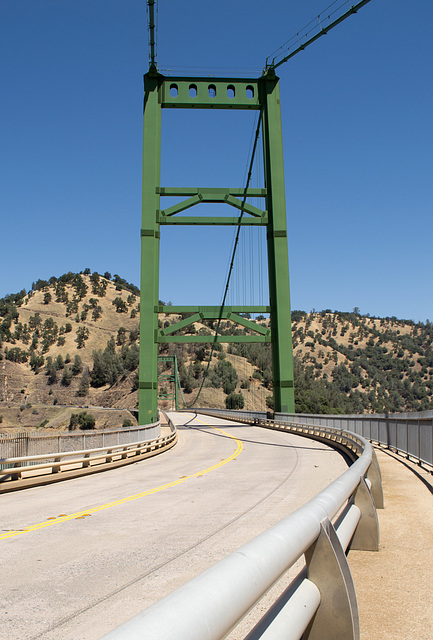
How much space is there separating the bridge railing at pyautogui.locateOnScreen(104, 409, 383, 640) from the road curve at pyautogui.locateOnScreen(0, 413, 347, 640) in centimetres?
187

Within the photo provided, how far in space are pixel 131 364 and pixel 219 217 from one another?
10126cm

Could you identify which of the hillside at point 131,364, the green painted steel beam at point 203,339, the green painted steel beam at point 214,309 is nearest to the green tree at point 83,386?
the hillside at point 131,364

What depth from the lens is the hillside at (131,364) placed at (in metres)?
119

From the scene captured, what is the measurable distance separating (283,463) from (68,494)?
8.16 meters

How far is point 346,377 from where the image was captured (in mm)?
152625

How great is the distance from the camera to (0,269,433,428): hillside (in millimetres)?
118875

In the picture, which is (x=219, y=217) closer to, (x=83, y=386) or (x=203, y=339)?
(x=203, y=339)

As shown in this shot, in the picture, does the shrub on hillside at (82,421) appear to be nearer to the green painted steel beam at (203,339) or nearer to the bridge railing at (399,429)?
the green painted steel beam at (203,339)

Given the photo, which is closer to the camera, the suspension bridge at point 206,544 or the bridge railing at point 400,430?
the suspension bridge at point 206,544

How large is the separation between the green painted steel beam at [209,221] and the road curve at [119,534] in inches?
936

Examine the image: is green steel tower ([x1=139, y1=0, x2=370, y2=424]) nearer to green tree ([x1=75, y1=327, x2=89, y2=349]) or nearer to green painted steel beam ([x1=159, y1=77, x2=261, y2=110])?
green painted steel beam ([x1=159, y1=77, x2=261, y2=110])

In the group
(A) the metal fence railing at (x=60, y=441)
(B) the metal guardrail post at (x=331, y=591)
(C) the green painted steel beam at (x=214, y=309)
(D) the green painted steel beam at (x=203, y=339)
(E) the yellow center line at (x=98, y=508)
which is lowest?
(E) the yellow center line at (x=98, y=508)

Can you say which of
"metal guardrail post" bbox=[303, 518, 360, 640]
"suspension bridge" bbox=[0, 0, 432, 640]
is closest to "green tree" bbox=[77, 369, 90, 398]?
"suspension bridge" bbox=[0, 0, 432, 640]

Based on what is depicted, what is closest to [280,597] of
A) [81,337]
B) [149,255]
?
[149,255]
